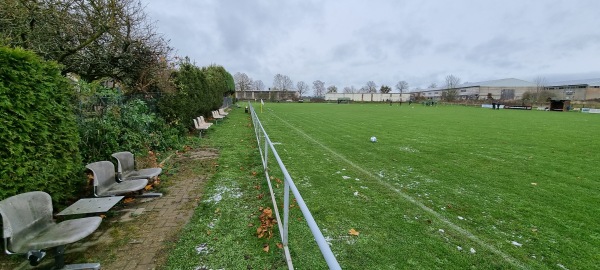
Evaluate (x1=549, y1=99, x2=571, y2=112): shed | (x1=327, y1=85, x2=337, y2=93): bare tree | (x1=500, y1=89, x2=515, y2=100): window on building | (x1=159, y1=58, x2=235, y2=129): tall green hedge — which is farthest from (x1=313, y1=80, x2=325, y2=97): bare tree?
(x1=159, y1=58, x2=235, y2=129): tall green hedge

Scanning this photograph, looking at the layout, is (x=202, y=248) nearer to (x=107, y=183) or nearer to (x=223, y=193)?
(x=223, y=193)

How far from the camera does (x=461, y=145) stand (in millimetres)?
10250

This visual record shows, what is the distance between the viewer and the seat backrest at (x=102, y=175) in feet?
13.1

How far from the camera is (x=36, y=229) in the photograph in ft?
9.29

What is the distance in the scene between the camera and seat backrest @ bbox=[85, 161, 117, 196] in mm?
3980

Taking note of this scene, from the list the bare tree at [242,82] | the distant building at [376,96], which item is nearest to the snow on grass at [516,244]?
the bare tree at [242,82]

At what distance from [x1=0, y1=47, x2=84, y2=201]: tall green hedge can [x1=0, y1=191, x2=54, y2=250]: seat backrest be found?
393 millimetres

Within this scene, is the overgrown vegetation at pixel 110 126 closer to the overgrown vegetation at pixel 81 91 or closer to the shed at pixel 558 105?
the overgrown vegetation at pixel 81 91

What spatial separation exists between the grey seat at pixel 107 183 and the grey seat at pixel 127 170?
172 millimetres

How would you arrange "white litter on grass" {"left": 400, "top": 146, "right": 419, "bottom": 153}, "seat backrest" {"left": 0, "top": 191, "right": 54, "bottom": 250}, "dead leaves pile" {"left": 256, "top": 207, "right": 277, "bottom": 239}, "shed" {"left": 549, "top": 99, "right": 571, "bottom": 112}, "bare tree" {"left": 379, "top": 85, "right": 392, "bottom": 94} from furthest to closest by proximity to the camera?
"bare tree" {"left": 379, "top": 85, "right": 392, "bottom": 94} → "shed" {"left": 549, "top": 99, "right": 571, "bottom": 112} → "white litter on grass" {"left": 400, "top": 146, "right": 419, "bottom": 153} → "dead leaves pile" {"left": 256, "top": 207, "right": 277, "bottom": 239} → "seat backrest" {"left": 0, "top": 191, "right": 54, "bottom": 250}

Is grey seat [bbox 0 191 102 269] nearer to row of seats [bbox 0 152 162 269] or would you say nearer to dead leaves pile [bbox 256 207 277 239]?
row of seats [bbox 0 152 162 269]

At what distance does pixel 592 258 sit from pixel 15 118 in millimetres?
6605

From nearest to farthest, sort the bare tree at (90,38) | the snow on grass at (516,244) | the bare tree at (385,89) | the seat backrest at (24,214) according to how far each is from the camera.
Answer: the seat backrest at (24,214), the snow on grass at (516,244), the bare tree at (90,38), the bare tree at (385,89)

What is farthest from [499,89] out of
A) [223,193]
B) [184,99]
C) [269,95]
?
[223,193]
